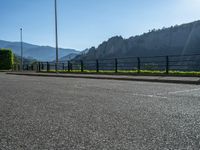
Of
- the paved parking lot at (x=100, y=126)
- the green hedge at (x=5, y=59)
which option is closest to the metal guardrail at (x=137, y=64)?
the green hedge at (x=5, y=59)

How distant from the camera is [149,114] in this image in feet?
21.6

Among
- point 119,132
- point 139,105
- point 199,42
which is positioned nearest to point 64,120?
point 119,132

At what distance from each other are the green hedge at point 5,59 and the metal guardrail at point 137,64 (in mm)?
13609

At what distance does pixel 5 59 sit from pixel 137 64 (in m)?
32.4

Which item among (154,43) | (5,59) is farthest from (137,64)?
(154,43)

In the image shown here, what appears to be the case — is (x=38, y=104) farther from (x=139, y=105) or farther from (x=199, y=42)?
(x=199, y=42)

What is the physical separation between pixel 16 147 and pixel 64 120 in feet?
6.08

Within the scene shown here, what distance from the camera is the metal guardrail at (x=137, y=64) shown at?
23344mm

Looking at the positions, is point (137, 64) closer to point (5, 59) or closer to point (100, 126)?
point (100, 126)

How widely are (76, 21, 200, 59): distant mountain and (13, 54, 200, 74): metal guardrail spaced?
74979mm

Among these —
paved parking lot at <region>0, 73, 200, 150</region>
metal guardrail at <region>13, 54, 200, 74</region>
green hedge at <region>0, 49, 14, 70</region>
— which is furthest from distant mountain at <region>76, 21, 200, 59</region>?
paved parking lot at <region>0, 73, 200, 150</region>

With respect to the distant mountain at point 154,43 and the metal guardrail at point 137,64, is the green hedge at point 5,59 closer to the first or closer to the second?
the metal guardrail at point 137,64

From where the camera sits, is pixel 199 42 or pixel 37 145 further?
pixel 199 42

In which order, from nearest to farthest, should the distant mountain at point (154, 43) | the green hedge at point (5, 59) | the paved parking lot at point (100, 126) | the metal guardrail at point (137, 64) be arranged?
the paved parking lot at point (100, 126) → the metal guardrail at point (137, 64) → the green hedge at point (5, 59) → the distant mountain at point (154, 43)
